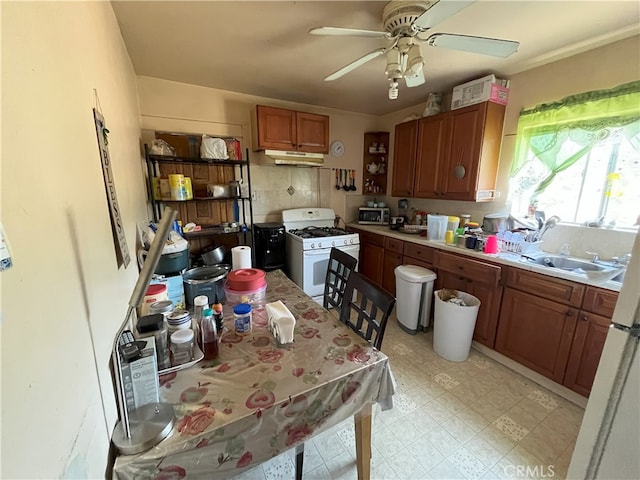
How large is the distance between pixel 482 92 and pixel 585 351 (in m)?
2.14

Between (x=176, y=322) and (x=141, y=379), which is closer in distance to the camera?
(x=141, y=379)

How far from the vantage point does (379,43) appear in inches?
72.1

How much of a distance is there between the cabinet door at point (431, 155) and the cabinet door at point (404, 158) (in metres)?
0.07

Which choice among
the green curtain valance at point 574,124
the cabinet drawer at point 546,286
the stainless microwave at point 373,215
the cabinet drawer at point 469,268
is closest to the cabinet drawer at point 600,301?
the cabinet drawer at point 546,286

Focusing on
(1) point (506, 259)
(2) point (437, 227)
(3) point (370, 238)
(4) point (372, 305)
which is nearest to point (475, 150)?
(2) point (437, 227)

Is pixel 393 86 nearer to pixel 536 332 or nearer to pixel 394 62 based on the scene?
pixel 394 62

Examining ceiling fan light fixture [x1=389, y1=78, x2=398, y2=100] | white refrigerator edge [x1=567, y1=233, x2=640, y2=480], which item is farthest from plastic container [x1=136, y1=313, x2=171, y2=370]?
ceiling fan light fixture [x1=389, y1=78, x2=398, y2=100]

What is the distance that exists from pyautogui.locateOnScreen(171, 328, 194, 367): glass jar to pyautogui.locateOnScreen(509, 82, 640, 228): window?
2785mm

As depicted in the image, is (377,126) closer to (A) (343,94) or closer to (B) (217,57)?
(A) (343,94)

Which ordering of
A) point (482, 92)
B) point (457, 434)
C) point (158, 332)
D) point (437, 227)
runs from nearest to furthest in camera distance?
point (158, 332) → point (457, 434) → point (482, 92) → point (437, 227)

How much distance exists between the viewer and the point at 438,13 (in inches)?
44.2

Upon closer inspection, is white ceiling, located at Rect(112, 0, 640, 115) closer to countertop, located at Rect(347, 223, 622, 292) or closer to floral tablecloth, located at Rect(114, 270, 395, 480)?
countertop, located at Rect(347, 223, 622, 292)

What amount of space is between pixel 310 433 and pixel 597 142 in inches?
105

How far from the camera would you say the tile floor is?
4.36 ft
